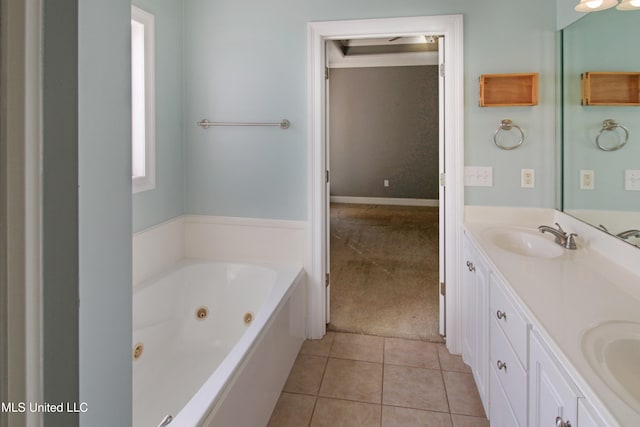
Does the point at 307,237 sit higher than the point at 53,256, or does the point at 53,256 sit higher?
the point at 53,256

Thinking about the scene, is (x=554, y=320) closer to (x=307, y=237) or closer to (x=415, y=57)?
(x=307, y=237)

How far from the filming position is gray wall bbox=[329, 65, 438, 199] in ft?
24.3

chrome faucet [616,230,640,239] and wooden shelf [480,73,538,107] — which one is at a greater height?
wooden shelf [480,73,538,107]

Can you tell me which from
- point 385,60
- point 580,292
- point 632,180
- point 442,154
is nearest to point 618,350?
point 580,292

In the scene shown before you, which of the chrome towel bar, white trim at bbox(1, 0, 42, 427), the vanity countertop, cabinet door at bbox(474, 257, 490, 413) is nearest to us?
white trim at bbox(1, 0, 42, 427)

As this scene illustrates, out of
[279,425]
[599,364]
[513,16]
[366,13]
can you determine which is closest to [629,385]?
[599,364]

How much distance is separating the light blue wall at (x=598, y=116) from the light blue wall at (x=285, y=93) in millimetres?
178

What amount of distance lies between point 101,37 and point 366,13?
7.21 ft

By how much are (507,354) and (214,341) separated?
64.3 inches

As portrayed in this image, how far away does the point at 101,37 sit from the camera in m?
0.57

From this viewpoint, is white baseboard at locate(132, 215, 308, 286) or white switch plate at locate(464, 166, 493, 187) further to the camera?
white baseboard at locate(132, 215, 308, 286)

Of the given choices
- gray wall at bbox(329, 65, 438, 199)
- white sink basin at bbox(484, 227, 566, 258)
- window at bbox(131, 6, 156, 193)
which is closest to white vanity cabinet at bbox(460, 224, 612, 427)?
white sink basin at bbox(484, 227, 566, 258)

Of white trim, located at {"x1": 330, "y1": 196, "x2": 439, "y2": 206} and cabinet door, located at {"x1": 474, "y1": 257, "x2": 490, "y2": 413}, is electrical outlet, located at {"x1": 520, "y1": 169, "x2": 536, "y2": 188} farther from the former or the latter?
white trim, located at {"x1": 330, "y1": 196, "x2": 439, "y2": 206}

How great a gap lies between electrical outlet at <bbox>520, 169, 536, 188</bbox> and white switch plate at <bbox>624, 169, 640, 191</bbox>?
71cm
